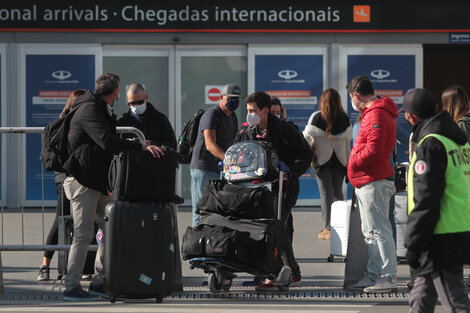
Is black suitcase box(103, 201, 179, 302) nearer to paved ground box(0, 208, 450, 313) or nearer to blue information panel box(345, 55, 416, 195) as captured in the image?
paved ground box(0, 208, 450, 313)

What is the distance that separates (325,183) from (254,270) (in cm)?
369

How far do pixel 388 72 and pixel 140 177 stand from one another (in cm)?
846

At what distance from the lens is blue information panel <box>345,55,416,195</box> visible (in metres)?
14.6

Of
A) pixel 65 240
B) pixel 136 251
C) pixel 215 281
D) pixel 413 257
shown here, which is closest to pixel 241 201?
pixel 215 281

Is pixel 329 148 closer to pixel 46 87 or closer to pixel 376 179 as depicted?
pixel 376 179

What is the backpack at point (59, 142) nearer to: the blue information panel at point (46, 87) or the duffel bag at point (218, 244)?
the duffel bag at point (218, 244)

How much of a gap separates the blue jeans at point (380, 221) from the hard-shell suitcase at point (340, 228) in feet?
5.39

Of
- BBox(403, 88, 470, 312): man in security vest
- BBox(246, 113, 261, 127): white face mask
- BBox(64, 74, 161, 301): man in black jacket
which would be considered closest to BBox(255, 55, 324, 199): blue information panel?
BBox(246, 113, 261, 127): white face mask

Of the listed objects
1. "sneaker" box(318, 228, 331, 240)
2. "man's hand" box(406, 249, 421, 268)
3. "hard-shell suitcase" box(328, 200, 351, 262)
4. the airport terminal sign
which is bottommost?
"sneaker" box(318, 228, 331, 240)

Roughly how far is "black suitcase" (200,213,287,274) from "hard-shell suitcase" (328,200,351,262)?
1926 millimetres

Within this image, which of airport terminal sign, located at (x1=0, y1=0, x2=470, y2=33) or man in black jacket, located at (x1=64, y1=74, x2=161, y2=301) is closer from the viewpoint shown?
man in black jacket, located at (x1=64, y1=74, x2=161, y2=301)

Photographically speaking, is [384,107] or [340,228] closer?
[384,107]

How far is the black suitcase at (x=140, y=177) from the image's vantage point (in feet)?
22.9

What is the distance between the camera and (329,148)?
10766mm
